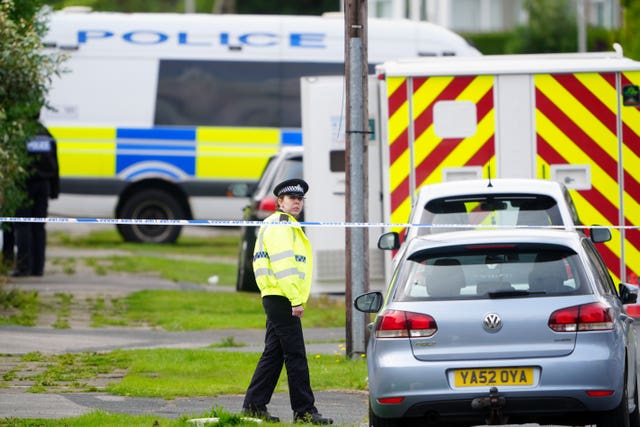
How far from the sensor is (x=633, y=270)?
14.1 metres

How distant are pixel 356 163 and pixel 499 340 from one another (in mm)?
5057

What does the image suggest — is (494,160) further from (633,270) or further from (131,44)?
(131,44)

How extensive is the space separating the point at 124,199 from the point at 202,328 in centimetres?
880

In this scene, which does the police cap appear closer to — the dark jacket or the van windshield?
the van windshield

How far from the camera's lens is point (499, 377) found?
27.1 ft

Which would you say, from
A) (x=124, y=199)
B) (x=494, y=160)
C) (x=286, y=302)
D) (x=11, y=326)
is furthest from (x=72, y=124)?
(x=286, y=302)

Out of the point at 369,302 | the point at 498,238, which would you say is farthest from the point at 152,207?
the point at 498,238

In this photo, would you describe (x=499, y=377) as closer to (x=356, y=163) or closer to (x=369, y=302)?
(x=369, y=302)

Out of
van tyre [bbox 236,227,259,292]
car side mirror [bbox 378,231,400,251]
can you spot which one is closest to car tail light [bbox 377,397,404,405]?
car side mirror [bbox 378,231,400,251]

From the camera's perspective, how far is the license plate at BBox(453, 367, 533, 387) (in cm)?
825

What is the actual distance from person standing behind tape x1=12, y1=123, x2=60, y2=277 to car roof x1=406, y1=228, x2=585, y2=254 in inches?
429

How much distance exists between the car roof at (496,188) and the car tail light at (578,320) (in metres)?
2.76

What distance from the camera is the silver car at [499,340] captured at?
8.23 m

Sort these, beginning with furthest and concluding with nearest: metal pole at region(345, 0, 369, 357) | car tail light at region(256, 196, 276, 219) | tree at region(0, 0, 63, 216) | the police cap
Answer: car tail light at region(256, 196, 276, 219) → tree at region(0, 0, 63, 216) → metal pole at region(345, 0, 369, 357) → the police cap
